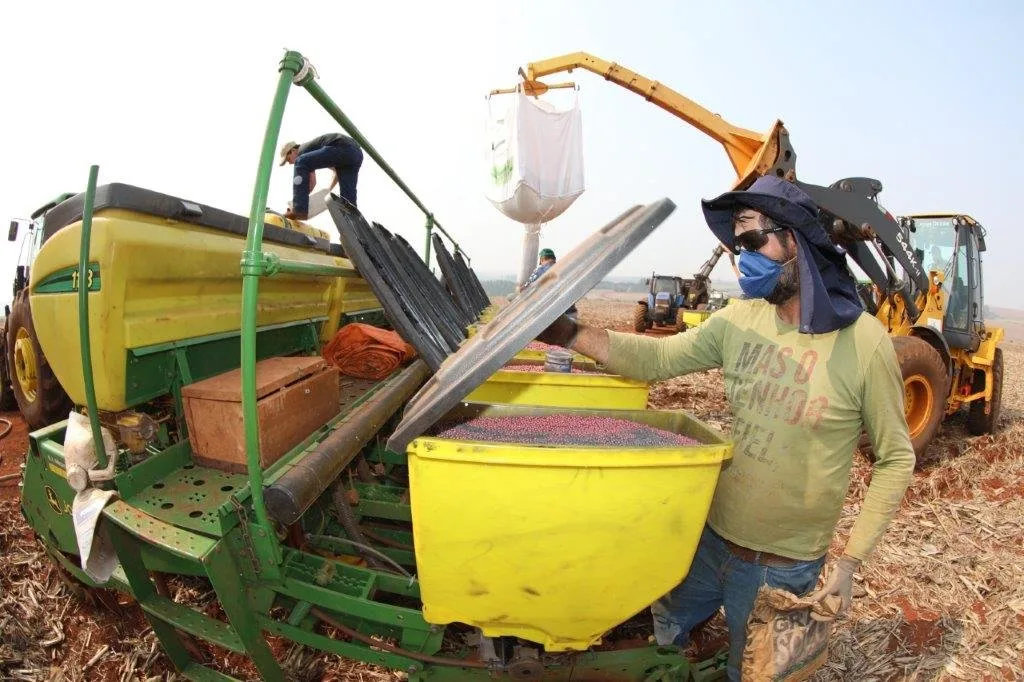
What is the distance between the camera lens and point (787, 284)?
1.68 m

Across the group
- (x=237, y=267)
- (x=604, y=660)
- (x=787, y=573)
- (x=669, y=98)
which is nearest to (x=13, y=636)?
(x=237, y=267)

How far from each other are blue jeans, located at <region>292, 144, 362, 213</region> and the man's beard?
3148 mm

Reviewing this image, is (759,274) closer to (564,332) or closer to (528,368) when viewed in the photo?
(564,332)

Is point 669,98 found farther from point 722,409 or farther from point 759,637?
point 759,637

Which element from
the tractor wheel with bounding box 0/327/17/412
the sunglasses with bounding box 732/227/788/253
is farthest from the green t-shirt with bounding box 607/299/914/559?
the tractor wheel with bounding box 0/327/17/412

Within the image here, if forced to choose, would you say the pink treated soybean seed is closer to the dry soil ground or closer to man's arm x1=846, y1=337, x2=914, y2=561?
man's arm x1=846, y1=337, x2=914, y2=561

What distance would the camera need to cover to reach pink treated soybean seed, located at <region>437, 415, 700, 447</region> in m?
1.41

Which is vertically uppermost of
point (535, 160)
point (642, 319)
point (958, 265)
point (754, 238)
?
point (535, 160)

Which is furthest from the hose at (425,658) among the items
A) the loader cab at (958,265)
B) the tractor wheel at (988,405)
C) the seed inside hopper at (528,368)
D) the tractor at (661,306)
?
the tractor at (661,306)

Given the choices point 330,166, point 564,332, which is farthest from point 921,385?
point 330,166

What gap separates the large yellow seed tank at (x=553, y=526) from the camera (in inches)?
47.6

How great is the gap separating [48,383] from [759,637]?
3627 mm

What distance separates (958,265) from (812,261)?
6.61 metres

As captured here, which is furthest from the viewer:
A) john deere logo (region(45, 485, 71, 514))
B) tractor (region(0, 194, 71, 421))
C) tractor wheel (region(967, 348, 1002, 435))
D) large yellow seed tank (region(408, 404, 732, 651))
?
tractor wheel (region(967, 348, 1002, 435))
